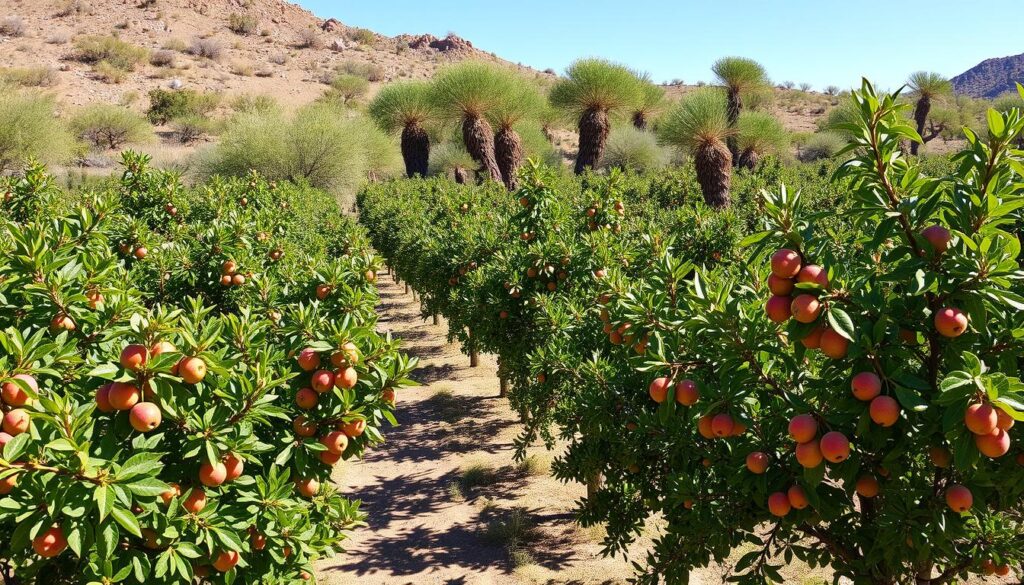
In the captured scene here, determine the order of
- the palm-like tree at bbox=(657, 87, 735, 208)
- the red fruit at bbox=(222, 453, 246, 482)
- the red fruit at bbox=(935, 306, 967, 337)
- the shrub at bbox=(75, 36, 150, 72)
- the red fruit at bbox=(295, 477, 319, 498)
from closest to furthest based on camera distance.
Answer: the red fruit at bbox=(935, 306, 967, 337), the red fruit at bbox=(222, 453, 246, 482), the red fruit at bbox=(295, 477, 319, 498), the palm-like tree at bbox=(657, 87, 735, 208), the shrub at bbox=(75, 36, 150, 72)

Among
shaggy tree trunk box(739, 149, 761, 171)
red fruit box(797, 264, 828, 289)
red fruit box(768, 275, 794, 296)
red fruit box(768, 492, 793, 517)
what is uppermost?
shaggy tree trunk box(739, 149, 761, 171)

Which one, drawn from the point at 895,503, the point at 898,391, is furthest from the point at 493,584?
the point at 898,391

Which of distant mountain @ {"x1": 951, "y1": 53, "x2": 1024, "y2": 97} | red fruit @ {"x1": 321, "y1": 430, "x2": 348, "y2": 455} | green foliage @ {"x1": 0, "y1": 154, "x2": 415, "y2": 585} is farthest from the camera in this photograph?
distant mountain @ {"x1": 951, "y1": 53, "x2": 1024, "y2": 97}

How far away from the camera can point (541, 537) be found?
6176 mm

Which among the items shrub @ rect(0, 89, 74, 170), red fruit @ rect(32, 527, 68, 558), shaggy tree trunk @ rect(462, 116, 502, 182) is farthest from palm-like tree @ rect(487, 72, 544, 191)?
red fruit @ rect(32, 527, 68, 558)

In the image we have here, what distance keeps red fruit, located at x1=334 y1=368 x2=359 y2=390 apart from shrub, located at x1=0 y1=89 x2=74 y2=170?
28251mm

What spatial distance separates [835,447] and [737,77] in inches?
1092

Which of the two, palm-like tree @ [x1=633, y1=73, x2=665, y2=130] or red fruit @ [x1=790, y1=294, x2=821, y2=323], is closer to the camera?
red fruit @ [x1=790, y1=294, x2=821, y2=323]

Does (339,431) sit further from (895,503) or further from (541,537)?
(541,537)

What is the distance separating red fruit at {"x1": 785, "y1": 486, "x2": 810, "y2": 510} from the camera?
2.32 meters

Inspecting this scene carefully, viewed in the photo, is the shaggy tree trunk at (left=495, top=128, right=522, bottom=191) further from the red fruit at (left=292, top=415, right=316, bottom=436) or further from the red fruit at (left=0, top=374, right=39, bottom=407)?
the red fruit at (left=0, top=374, right=39, bottom=407)

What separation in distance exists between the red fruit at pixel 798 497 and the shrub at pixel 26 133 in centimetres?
3019

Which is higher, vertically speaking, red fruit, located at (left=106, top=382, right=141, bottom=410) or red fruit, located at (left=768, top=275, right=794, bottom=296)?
red fruit, located at (left=768, top=275, right=794, bottom=296)

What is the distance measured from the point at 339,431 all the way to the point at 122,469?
1056 millimetres
